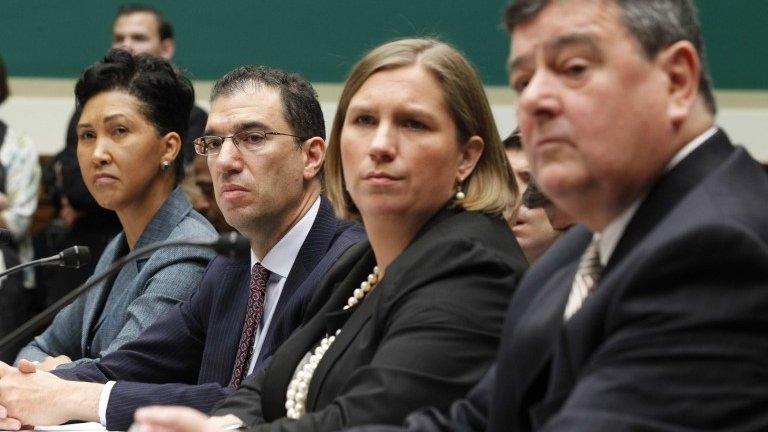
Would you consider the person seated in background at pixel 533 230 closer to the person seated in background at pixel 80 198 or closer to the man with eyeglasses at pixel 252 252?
the man with eyeglasses at pixel 252 252

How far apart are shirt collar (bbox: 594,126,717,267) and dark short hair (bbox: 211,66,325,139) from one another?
1.71 meters

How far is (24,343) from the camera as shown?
4484mm

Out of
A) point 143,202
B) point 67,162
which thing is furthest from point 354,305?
point 67,162

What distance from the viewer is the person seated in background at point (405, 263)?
2.11 m

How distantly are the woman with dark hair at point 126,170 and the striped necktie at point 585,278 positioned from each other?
1.97 meters

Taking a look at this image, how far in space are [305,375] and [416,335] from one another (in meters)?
0.39

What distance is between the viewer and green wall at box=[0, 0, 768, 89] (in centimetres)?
621

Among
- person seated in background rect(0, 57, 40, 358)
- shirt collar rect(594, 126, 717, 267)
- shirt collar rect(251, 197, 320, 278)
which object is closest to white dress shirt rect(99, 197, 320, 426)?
shirt collar rect(251, 197, 320, 278)

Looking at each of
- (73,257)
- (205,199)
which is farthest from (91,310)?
(205,199)

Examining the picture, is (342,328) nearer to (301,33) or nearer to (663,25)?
(663,25)

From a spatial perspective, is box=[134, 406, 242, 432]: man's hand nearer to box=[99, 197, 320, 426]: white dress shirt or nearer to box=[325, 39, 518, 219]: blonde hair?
box=[325, 39, 518, 219]: blonde hair

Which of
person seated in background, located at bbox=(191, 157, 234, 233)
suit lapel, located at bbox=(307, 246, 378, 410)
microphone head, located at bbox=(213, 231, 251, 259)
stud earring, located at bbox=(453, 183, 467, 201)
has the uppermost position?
microphone head, located at bbox=(213, 231, 251, 259)

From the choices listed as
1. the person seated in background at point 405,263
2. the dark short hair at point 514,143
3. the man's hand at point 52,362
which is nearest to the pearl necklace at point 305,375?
the person seated in background at point 405,263

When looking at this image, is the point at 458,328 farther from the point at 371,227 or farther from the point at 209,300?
the point at 209,300
